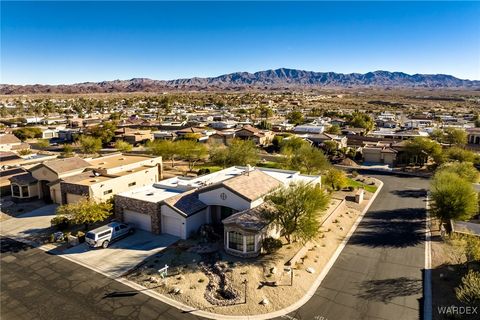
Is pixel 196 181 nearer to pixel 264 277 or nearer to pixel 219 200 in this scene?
pixel 219 200

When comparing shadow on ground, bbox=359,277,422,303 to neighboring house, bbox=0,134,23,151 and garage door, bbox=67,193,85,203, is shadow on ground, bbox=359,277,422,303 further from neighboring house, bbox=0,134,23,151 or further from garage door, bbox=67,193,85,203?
neighboring house, bbox=0,134,23,151

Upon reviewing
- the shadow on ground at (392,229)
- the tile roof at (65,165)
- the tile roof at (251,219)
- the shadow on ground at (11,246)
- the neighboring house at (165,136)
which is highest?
the tile roof at (65,165)

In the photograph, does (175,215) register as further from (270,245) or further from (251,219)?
(270,245)

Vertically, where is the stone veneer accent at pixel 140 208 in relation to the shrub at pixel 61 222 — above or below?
above

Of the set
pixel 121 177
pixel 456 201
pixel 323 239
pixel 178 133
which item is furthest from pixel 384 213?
pixel 178 133

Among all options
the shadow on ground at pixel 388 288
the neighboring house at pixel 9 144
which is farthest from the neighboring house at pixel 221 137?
the shadow on ground at pixel 388 288

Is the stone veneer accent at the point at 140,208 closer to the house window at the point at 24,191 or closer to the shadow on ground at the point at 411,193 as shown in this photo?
the house window at the point at 24,191

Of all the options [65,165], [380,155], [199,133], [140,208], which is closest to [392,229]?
[140,208]
